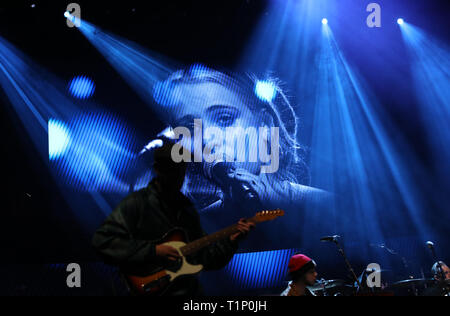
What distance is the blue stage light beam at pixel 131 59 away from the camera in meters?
7.71

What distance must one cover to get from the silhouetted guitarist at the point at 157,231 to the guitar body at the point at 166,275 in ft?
0.11

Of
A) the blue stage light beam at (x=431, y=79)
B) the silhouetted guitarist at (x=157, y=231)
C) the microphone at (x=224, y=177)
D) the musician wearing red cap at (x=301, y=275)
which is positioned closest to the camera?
the silhouetted guitarist at (x=157, y=231)

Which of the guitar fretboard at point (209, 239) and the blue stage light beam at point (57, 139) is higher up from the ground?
the blue stage light beam at point (57, 139)

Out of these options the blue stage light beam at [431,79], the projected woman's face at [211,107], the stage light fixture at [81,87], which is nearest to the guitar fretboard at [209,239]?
the projected woman's face at [211,107]

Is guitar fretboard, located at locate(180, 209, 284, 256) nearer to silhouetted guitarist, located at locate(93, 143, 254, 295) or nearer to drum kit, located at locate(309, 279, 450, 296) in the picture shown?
silhouetted guitarist, located at locate(93, 143, 254, 295)

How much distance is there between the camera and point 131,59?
25.9 feet

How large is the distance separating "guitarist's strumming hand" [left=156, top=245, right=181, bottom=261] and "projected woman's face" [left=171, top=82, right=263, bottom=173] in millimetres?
4831

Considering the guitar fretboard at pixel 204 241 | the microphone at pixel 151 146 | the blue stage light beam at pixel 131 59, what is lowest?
the guitar fretboard at pixel 204 241

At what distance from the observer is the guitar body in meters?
2.54

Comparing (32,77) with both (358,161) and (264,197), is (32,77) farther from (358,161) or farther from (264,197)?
(358,161)

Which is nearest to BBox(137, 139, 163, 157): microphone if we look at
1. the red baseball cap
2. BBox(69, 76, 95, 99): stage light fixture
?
BBox(69, 76, 95, 99): stage light fixture

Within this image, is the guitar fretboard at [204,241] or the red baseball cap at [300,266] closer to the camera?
the guitar fretboard at [204,241]

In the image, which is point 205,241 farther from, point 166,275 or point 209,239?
point 166,275

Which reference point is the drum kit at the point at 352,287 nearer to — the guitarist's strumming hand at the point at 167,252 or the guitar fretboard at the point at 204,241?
the guitar fretboard at the point at 204,241
